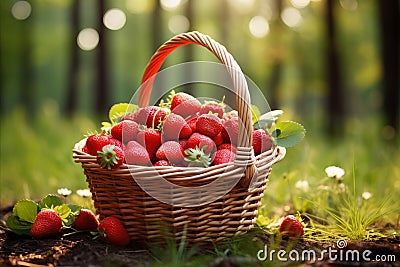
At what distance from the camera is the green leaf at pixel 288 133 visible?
8.32ft

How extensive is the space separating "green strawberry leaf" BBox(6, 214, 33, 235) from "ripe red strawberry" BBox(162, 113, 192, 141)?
77cm

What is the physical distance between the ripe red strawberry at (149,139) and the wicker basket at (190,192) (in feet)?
0.63

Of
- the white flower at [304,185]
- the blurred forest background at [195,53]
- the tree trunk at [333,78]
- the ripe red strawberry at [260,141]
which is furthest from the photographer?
the tree trunk at [333,78]

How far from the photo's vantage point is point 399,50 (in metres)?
7.47

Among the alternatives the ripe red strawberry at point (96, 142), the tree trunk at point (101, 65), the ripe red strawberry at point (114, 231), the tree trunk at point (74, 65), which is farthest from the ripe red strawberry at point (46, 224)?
the tree trunk at point (74, 65)

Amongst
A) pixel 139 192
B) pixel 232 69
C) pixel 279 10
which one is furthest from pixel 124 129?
pixel 279 10

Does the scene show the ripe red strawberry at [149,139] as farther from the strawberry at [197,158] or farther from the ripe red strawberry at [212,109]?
the ripe red strawberry at [212,109]

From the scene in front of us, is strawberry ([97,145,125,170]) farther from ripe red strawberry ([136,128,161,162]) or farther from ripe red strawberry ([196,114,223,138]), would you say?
ripe red strawberry ([196,114,223,138])

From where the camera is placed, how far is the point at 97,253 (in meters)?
2.15

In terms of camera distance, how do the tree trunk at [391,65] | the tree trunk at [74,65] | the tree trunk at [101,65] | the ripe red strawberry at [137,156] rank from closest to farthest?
the ripe red strawberry at [137,156] < the tree trunk at [391,65] < the tree trunk at [101,65] < the tree trunk at [74,65]

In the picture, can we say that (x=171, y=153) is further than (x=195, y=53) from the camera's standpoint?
No

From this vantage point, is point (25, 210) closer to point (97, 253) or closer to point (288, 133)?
point (97, 253)

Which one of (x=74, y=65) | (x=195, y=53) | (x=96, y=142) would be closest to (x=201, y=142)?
(x=96, y=142)

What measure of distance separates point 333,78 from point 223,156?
7408mm
